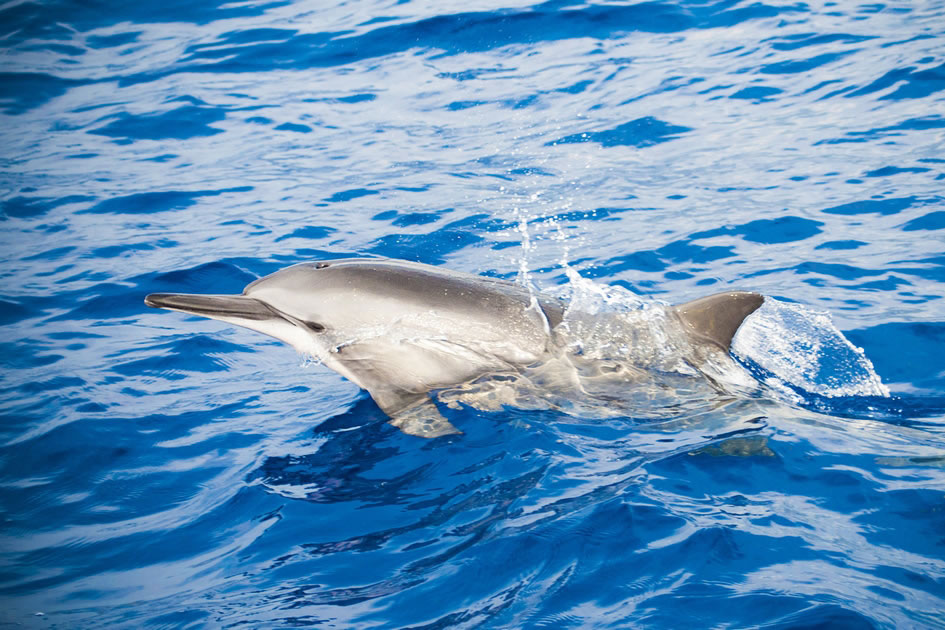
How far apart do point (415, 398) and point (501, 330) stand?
27.5 inches

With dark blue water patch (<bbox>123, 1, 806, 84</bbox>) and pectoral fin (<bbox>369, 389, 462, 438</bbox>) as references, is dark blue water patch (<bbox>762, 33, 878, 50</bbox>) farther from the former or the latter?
pectoral fin (<bbox>369, 389, 462, 438</bbox>)

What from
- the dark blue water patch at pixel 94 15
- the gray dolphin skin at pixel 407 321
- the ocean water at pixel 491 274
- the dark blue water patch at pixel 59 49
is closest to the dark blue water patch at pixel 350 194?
the ocean water at pixel 491 274

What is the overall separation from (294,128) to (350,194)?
279cm

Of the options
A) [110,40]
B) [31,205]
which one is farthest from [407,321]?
[110,40]

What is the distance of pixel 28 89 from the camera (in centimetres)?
1408

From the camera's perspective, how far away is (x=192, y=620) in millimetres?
4000

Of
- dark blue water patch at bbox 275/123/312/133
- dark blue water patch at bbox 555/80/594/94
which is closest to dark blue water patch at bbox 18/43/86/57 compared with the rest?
dark blue water patch at bbox 275/123/312/133

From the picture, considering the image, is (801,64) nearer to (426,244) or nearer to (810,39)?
(810,39)

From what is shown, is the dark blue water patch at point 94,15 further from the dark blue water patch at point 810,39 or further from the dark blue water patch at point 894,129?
the dark blue water patch at point 894,129

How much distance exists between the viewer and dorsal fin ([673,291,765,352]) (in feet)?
17.3

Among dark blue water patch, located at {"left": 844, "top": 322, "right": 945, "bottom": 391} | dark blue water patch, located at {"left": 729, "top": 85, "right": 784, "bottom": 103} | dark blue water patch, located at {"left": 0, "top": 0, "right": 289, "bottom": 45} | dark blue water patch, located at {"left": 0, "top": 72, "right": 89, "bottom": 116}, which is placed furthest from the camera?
dark blue water patch, located at {"left": 0, "top": 0, "right": 289, "bottom": 45}

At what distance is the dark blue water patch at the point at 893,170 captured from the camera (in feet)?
29.4

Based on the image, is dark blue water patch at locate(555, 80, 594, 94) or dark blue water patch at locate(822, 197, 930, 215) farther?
dark blue water patch at locate(555, 80, 594, 94)

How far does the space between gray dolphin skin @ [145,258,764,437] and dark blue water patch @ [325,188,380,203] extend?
4284mm
